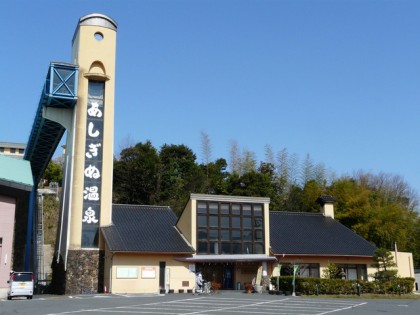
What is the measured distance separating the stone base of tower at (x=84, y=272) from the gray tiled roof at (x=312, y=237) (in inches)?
437

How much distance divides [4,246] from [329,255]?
65.2 ft

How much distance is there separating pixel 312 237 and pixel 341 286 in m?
8.15

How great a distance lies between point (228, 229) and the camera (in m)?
32.7

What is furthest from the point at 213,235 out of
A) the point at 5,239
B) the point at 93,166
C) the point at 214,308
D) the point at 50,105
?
the point at 50,105

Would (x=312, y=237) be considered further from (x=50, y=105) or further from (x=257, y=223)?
(x=50, y=105)

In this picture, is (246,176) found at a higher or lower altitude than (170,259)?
higher

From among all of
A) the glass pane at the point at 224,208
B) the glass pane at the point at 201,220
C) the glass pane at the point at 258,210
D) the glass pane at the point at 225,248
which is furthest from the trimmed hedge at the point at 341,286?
the glass pane at the point at 201,220

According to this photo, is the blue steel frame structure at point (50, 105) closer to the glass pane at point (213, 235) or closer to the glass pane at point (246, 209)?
the glass pane at point (213, 235)

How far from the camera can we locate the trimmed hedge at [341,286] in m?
27.0

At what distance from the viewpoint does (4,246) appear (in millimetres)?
27562

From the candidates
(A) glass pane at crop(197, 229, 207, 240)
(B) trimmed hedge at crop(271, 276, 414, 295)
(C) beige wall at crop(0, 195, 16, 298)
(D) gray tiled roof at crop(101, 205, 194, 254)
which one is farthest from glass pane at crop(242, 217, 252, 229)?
(C) beige wall at crop(0, 195, 16, 298)

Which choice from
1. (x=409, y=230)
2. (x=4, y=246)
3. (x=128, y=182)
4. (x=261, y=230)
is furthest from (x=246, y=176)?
(x=4, y=246)

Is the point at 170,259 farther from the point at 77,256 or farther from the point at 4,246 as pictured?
the point at 4,246

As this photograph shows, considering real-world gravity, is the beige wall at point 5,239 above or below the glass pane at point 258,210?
below
